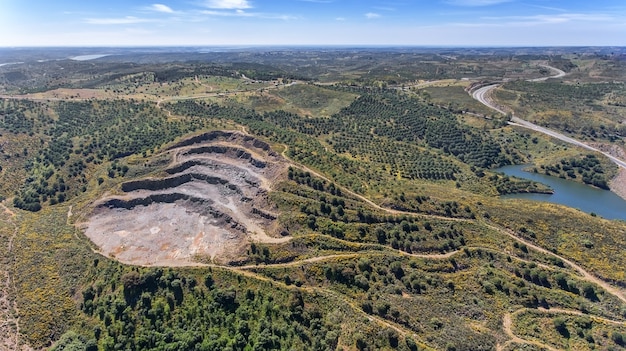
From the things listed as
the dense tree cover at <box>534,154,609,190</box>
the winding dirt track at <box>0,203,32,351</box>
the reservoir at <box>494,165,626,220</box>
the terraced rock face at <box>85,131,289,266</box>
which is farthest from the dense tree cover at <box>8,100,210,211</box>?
the dense tree cover at <box>534,154,609,190</box>

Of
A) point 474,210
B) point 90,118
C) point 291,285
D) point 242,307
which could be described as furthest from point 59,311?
point 90,118

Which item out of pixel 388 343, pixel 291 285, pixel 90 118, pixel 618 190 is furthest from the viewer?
pixel 90 118

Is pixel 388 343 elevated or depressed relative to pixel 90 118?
depressed

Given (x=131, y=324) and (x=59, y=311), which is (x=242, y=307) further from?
(x=59, y=311)

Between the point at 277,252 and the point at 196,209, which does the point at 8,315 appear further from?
the point at 277,252

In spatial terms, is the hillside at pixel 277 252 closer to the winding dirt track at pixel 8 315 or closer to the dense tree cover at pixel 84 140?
the winding dirt track at pixel 8 315

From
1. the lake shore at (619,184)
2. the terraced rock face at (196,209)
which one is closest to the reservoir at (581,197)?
the lake shore at (619,184)

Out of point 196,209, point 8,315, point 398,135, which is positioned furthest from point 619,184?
point 8,315
